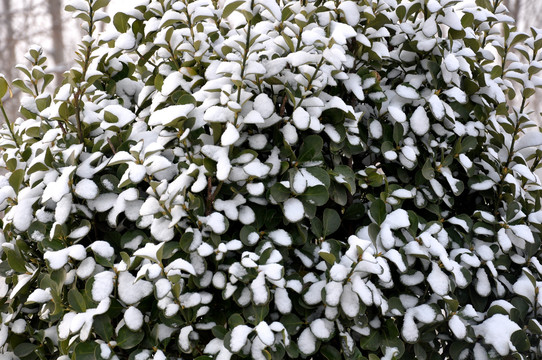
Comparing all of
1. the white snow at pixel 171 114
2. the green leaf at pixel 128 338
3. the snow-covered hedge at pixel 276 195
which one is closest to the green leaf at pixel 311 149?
the snow-covered hedge at pixel 276 195

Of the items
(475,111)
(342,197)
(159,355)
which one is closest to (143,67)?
(342,197)

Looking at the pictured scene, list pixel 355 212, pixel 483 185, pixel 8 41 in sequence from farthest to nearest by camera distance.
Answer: pixel 8 41
pixel 483 185
pixel 355 212

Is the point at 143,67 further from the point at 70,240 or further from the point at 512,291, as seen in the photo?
the point at 512,291

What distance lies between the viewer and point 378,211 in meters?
1.60

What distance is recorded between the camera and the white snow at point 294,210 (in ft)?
4.89

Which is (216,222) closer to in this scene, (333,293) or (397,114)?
(333,293)

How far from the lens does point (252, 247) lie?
1.56 metres

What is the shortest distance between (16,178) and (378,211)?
1142mm

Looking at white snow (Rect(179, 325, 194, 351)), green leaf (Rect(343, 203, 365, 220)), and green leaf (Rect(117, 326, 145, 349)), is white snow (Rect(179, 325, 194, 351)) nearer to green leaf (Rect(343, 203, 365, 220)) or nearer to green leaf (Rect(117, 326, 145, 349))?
green leaf (Rect(117, 326, 145, 349))

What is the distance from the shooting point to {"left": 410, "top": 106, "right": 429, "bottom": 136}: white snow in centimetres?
172

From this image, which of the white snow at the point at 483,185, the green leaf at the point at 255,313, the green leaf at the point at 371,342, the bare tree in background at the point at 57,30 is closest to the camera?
the green leaf at the point at 255,313

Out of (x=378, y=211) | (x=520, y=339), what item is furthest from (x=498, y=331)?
(x=378, y=211)

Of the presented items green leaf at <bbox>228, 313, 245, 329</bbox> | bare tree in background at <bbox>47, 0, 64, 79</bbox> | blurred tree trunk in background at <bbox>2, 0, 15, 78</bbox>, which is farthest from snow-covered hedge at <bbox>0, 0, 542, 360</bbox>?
blurred tree trunk in background at <bbox>2, 0, 15, 78</bbox>

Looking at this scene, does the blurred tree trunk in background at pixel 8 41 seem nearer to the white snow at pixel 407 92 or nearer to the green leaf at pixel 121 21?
the green leaf at pixel 121 21
